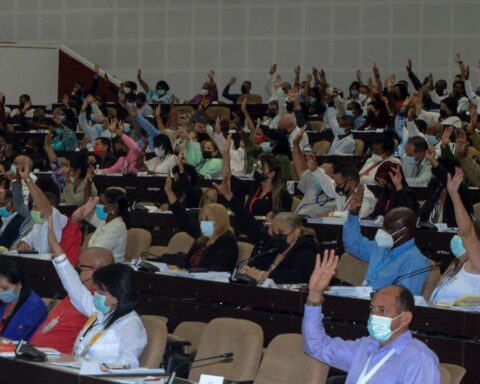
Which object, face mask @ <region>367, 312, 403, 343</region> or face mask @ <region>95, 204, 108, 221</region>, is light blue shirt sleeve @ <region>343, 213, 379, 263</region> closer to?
face mask @ <region>95, 204, 108, 221</region>

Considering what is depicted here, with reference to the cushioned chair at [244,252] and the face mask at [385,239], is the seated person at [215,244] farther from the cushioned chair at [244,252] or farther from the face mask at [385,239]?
the face mask at [385,239]

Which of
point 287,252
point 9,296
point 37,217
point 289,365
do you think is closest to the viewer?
point 289,365

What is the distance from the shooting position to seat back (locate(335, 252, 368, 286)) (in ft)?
24.7

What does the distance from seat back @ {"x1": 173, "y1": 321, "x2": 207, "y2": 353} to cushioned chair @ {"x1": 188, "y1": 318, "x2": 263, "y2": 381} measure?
0.32m

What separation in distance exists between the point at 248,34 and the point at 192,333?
13920 mm

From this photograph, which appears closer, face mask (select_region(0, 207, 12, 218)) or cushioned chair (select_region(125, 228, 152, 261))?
cushioned chair (select_region(125, 228, 152, 261))

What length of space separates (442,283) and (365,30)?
12738 mm

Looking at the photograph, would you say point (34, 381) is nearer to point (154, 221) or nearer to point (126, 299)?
point (126, 299)

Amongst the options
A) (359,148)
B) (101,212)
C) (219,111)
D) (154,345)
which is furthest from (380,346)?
(219,111)

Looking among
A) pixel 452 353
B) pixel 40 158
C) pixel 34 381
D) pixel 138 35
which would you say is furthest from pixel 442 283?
pixel 138 35

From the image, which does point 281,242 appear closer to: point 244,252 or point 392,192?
point 244,252

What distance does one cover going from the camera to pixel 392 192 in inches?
349

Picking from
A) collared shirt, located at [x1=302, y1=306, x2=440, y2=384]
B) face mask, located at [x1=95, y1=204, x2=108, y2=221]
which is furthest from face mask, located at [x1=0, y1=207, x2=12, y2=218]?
collared shirt, located at [x1=302, y1=306, x2=440, y2=384]

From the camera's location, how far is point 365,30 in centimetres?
1852
